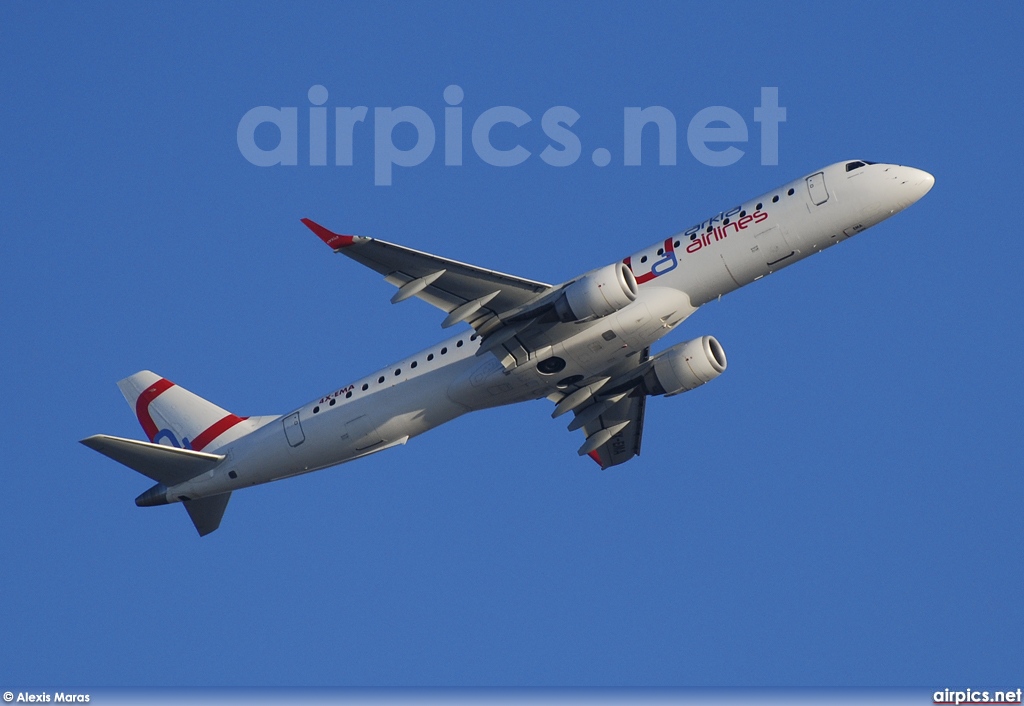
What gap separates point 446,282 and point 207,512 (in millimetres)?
15366

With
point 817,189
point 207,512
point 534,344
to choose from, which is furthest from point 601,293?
point 207,512

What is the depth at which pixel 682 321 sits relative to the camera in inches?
1865

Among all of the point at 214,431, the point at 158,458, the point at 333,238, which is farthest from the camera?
the point at 214,431

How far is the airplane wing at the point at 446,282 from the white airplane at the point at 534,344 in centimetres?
5

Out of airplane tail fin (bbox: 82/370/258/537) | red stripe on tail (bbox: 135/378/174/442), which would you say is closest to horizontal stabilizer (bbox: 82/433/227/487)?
airplane tail fin (bbox: 82/370/258/537)

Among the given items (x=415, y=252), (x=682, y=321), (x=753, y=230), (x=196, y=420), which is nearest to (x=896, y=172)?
(x=753, y=230)

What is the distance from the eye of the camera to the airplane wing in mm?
43719

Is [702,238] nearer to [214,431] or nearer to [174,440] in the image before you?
[214,431]

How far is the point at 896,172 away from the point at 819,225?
311 cm

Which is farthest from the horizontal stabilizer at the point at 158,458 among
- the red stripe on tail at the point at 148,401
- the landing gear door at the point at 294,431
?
the red stripe on tail at the point at 148,401

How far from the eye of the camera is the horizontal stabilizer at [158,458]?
49.2 metres

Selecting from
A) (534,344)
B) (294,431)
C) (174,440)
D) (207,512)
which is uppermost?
(174,440)

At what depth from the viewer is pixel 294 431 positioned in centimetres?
5119

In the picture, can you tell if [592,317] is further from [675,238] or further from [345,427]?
[345,427]
